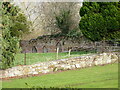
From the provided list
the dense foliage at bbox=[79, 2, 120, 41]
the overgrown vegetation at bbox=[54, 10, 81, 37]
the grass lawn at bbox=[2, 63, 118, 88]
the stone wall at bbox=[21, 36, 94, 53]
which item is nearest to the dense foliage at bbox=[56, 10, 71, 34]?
the overgrown vegetation at bbox=[54, 10, 81, 37]

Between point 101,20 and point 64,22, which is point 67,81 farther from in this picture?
point 64,22

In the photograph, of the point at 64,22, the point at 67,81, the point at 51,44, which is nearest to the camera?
the point at 67,81

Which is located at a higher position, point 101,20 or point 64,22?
point 64,22

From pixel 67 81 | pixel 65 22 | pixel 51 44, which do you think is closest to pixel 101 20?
pixel 51 44

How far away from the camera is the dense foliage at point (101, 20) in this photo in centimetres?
2200

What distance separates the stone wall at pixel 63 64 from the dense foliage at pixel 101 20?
4155mm

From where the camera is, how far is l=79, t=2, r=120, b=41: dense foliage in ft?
72.2

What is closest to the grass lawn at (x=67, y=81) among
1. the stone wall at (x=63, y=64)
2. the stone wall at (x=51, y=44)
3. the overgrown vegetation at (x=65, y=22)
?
the stone wall at (x=63, y=64)

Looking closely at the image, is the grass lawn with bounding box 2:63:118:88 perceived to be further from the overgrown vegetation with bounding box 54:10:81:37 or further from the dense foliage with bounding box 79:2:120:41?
the overgrown vegetation with bounding box 54:10:81:37

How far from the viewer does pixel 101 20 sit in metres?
22.7

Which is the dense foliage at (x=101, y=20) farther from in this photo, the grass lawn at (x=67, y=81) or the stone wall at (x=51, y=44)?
the grass lawn at (x=67, y=81)

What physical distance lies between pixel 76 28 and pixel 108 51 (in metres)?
12.5

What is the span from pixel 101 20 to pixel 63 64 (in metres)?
7.42

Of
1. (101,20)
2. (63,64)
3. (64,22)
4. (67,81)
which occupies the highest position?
(64,22)
